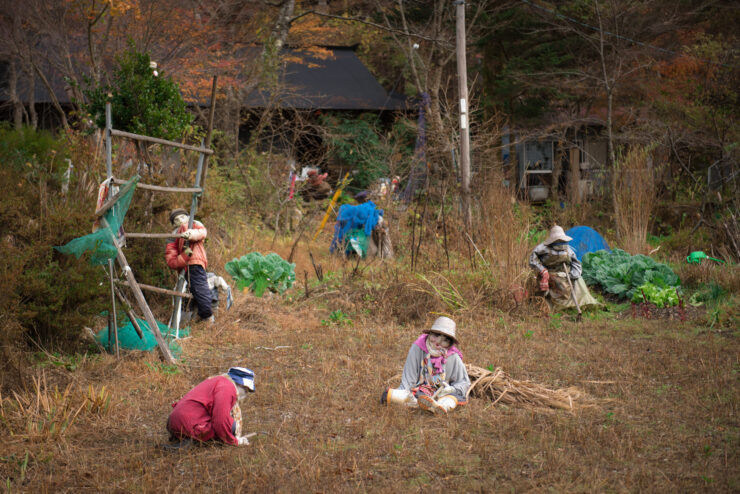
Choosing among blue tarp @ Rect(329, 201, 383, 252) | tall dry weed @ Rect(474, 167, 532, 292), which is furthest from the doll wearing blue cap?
blue tarp @ Rect(329, 201, 383, 252)

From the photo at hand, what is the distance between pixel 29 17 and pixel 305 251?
284 inches

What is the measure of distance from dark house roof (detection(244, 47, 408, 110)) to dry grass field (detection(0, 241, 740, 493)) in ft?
42.8

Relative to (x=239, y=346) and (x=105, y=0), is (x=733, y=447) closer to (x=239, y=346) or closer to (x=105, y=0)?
(x=239, y=346)

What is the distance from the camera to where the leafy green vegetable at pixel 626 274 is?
920 cm

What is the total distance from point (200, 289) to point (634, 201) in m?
7.65

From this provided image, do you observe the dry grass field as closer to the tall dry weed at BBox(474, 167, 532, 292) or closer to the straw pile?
the straw pile

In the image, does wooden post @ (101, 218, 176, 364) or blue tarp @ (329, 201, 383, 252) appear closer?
wooden post @ (101, 218, 176, 364)

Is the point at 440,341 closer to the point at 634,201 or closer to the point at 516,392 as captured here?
the point at 516,392

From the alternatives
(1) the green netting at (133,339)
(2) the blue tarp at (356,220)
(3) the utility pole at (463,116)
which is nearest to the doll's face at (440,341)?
(1) the green netting at (133,339)

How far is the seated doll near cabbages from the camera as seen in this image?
548cm

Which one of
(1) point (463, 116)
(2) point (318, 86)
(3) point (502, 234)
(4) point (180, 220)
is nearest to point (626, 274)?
(3) point (502, 234)

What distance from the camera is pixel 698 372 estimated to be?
611cm

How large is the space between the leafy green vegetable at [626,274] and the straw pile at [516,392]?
12.7ft

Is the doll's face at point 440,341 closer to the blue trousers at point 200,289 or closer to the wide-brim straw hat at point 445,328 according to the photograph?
the wide-brim straw hat at point 445,328
